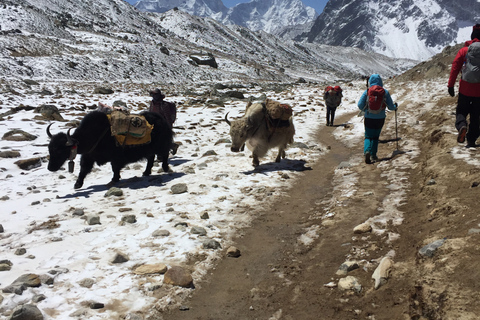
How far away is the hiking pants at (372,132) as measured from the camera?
271 inches

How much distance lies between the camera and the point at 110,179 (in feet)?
23.0

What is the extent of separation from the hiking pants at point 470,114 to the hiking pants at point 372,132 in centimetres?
139

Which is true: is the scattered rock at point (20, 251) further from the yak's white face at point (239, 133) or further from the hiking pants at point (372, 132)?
the hiking pants at point (372, 132)

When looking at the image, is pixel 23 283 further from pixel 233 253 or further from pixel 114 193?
pixel 114 193

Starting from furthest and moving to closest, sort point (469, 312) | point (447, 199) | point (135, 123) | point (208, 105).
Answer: point (208, 105)
point (135, 123)
point (447, 199)
point (469, 312)

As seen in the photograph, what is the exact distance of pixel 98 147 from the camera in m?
6.49

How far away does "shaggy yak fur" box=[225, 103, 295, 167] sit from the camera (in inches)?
274

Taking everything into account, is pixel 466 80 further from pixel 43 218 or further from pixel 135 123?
pixel 43 218

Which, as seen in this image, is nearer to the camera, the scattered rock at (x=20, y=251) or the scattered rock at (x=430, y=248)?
the scattered rock at (x=430, y=248)

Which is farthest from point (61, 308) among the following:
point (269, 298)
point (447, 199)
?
point (447, 199)

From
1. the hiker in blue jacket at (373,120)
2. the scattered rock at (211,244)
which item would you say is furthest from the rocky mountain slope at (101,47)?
the scattered rock at (211,244)

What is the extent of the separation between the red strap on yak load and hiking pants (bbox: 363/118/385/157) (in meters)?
0.20

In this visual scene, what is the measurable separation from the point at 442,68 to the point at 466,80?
23.1m

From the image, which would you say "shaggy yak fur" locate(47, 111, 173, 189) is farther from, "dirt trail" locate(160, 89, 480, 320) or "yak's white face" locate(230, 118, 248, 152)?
"dirt trail" locate(160, 89, 480, 320)
